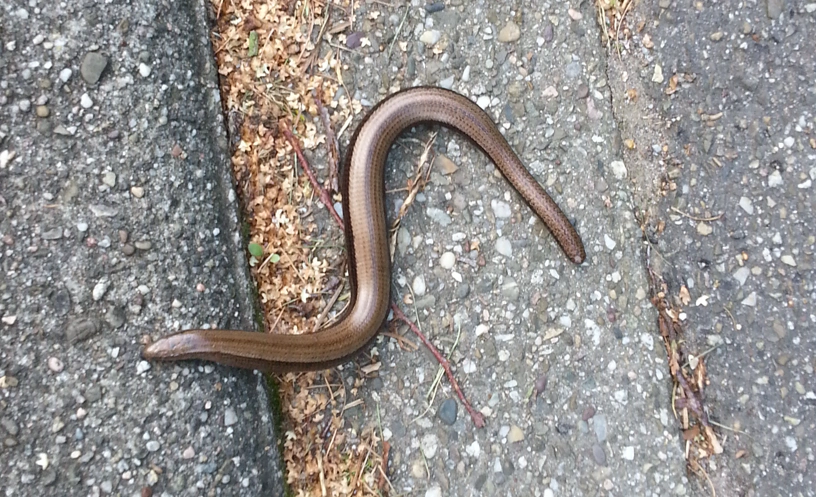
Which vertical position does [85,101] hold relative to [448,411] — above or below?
above

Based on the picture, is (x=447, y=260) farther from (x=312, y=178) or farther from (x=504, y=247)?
(x=312, y=178)

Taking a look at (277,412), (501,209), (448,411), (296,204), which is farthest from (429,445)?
(296,204)

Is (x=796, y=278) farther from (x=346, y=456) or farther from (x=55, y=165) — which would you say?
(x=55, y=165)

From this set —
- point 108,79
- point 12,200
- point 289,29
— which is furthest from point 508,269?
point 12,200

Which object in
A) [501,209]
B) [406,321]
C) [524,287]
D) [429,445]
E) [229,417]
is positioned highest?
[501,209]

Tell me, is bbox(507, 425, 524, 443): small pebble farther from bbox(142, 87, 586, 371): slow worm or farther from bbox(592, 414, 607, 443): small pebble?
bbox(142, 87, 586, 371): slow worm

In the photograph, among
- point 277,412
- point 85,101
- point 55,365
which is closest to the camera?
point 55,365

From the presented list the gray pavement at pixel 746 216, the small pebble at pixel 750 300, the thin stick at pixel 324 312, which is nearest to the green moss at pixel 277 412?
the thin stick at pixel 324 312
